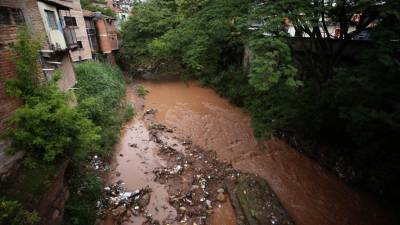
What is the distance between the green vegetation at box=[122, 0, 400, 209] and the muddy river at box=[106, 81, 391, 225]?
2.44ft

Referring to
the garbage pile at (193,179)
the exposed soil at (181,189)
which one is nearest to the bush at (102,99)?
the exposed soil at (181,189)

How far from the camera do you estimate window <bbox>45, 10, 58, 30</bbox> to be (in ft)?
33.6

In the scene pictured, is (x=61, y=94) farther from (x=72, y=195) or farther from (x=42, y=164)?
(x=72, y=195)

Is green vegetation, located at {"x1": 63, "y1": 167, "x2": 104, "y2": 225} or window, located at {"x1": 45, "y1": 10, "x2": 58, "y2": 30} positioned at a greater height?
window, located at {"x1": 45, "y1": 10, "x2": 58, "y2": 30}

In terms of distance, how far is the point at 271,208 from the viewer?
301 inches

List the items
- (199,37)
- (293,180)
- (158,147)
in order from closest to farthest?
(293,180) → (199,37) → (158,147)

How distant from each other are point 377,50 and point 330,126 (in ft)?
13.8

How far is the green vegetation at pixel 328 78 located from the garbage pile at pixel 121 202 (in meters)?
5.19

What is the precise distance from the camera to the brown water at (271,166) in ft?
25.1

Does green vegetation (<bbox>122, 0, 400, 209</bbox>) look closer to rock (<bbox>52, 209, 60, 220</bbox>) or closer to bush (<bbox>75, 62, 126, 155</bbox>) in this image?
bush (<bbox>75, 62, 126, 155</bbox>)

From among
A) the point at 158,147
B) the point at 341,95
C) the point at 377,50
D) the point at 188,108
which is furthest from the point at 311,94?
the point at 188,108

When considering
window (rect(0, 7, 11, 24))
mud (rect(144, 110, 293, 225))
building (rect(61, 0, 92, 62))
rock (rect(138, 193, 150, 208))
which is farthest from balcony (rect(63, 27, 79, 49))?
rock (rect(138, 193, 150, 208))

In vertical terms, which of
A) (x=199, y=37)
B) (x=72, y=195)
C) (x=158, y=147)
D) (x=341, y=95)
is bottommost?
(x=158, y=147)

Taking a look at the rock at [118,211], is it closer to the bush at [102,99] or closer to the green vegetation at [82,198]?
the green vegetation at [82,198]
